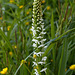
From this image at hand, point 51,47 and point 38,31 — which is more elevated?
point 38,31

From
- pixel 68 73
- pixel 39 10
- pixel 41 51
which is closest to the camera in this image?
pixel 39 10

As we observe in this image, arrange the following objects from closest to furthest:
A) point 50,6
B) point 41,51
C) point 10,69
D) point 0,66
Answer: point 41,51, point 10,69, point 0,66, point 50,6

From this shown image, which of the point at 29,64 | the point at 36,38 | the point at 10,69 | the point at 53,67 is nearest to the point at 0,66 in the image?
the point at 10,69

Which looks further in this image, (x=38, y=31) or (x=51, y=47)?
(x=51, y=47)

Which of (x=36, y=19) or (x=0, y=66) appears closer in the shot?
(x=36, y=19)

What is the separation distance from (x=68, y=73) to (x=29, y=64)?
574mm

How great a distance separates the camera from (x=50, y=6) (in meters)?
4.12

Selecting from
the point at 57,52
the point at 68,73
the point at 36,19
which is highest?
the point at 36,19

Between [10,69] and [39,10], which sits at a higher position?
[39,10]

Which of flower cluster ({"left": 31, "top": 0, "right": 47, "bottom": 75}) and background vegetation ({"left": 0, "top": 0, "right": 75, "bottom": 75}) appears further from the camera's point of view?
background vegetation ({"left": 0, "top": 0, "right": 75, "bottom": 75})

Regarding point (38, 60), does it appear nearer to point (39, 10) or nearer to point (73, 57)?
point (39, 10)

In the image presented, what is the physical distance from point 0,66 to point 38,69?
1043mm

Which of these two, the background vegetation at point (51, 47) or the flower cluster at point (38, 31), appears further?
the background vegetation at point (51, 47)

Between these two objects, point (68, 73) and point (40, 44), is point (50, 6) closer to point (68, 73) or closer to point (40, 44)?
point (68, 73)
